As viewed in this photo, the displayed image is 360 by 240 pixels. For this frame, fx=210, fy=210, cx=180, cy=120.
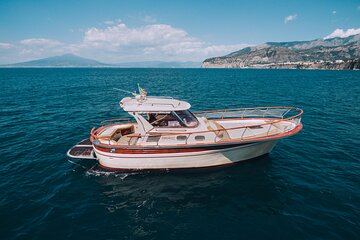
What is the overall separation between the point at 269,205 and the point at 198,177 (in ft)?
13.3

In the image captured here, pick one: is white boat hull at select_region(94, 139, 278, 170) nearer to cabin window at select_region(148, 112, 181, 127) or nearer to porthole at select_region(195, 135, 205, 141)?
porthole at select_region(195, 135, 205, 141)

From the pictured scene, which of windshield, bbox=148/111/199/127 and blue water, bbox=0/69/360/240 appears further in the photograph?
windshield, bbox=148/111/199/127

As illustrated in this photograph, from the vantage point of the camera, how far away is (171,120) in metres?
13.6

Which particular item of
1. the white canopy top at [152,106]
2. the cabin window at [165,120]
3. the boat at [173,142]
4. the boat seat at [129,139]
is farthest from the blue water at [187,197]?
the white canopy top at [152,106]

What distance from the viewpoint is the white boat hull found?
12578mm

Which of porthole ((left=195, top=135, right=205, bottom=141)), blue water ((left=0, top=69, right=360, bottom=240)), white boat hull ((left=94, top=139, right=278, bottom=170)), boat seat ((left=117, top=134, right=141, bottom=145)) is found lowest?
blue water ((left=0, top=69, right=360, bottom=240))

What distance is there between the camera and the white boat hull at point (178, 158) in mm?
12578

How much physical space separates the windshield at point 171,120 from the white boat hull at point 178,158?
202 cm

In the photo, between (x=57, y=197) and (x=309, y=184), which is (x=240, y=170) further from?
(x=57, y=197)

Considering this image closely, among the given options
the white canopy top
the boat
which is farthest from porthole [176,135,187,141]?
the white canopy top

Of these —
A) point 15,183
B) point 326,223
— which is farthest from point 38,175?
point 326,223

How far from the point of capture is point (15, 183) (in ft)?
39.6

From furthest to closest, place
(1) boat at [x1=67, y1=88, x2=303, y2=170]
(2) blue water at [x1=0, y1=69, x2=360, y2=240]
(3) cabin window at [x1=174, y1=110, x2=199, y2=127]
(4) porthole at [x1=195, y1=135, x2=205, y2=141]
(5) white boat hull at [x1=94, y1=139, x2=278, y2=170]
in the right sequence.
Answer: (3) cabin window at [x1=174, y1=110, x2=199, y2=127] < (4) porthole at [x1=195, y1=135, x2=205, y2=141] < (5) white boat hull at [x1=94, y1=139, x2=278, y2=170] < (1) boat at [x1=67, y1=88, x2=303, y2=170] < (2) blue water at [x1=0, y1=69, x2=360, y2=240]

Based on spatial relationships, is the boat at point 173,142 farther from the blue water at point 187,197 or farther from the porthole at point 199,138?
the blue water at point 187,197
